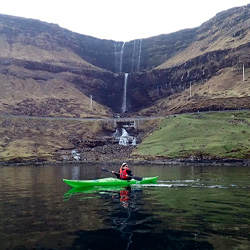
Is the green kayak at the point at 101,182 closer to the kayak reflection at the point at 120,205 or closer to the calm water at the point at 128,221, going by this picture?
the kayak reflection at the point at 120,205

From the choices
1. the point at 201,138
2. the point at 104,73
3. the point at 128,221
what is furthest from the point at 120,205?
the point at 104,73

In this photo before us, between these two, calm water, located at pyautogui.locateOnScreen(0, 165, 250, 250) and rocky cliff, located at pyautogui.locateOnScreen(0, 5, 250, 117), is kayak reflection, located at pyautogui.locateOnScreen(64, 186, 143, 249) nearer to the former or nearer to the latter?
calm water, located at pyautogui.locateOnScreen(0, 165, 250, 250)

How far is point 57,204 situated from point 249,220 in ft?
41.5

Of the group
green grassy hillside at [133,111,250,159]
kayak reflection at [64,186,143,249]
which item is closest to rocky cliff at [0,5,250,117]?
green grassy hillside at [133,111,250,159]

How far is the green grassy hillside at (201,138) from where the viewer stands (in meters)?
73.4

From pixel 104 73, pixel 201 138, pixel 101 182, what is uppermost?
pixel 104 73

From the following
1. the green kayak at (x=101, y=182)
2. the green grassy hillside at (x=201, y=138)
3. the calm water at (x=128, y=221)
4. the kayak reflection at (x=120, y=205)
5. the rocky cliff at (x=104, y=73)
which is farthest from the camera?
the rocky cliff at (x=104, y=73)

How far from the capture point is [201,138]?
8350 centimetres

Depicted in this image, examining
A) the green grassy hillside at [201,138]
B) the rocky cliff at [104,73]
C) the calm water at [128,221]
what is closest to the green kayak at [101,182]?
the calm water at [128,221]

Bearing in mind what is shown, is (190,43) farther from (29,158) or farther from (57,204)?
(57,204)

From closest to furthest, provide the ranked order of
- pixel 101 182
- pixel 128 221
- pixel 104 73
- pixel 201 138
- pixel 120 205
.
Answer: pixel 128 221
pixel 120 205
pixel 101 182
pixel 201 138
pixel 104 73

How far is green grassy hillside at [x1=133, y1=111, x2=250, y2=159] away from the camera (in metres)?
73.4

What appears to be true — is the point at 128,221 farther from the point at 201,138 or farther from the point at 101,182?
the point at 201,138

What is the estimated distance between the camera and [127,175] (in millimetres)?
31922
